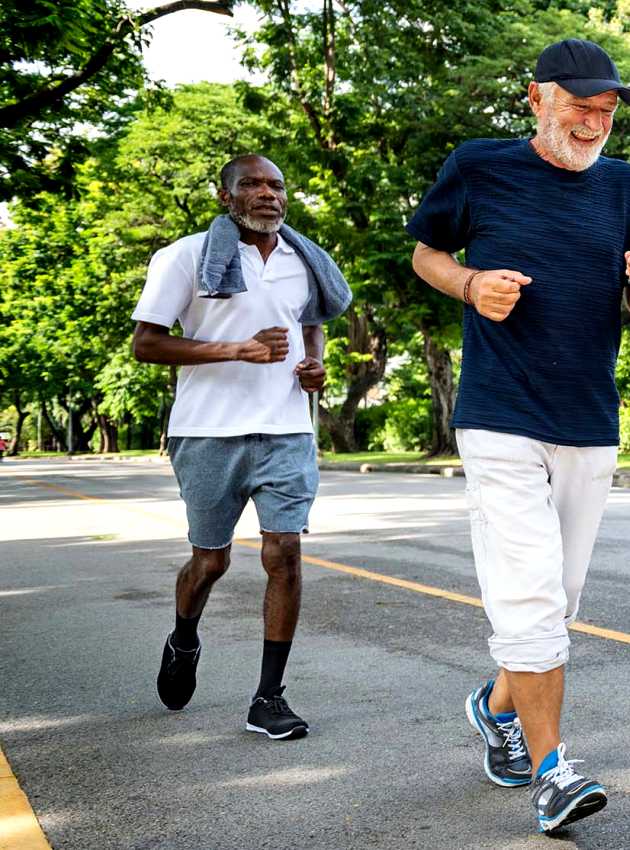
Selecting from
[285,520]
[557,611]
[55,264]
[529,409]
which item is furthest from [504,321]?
[55,264]

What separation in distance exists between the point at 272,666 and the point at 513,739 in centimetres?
107

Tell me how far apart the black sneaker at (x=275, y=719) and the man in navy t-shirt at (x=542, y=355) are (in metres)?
0.99

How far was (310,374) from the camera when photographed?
4793 mm

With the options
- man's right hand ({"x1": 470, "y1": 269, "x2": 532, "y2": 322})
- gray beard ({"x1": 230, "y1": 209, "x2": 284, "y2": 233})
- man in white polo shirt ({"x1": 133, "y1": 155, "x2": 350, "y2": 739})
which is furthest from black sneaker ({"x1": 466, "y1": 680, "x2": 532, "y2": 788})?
gray beard ({"x1": 230, "y1": 209, "x2": 284, "y2": 233})

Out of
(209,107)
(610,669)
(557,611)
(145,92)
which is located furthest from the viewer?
(209,107)

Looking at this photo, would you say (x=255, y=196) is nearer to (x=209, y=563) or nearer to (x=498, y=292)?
(x=209, y=563)

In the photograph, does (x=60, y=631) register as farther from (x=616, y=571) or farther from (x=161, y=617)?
(x=616, y=571)

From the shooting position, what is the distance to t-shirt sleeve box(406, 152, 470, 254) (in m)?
3.74

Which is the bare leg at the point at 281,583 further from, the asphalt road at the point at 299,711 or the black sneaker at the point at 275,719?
the asphalt road at the point at 299,711

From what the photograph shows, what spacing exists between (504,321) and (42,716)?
7.90 feet

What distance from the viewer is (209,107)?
37.6 m

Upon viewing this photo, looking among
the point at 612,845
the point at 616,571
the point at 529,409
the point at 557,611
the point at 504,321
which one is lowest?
the point at 616,571

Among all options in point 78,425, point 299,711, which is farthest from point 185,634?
point 78,425

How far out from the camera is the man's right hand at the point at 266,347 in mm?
4492
